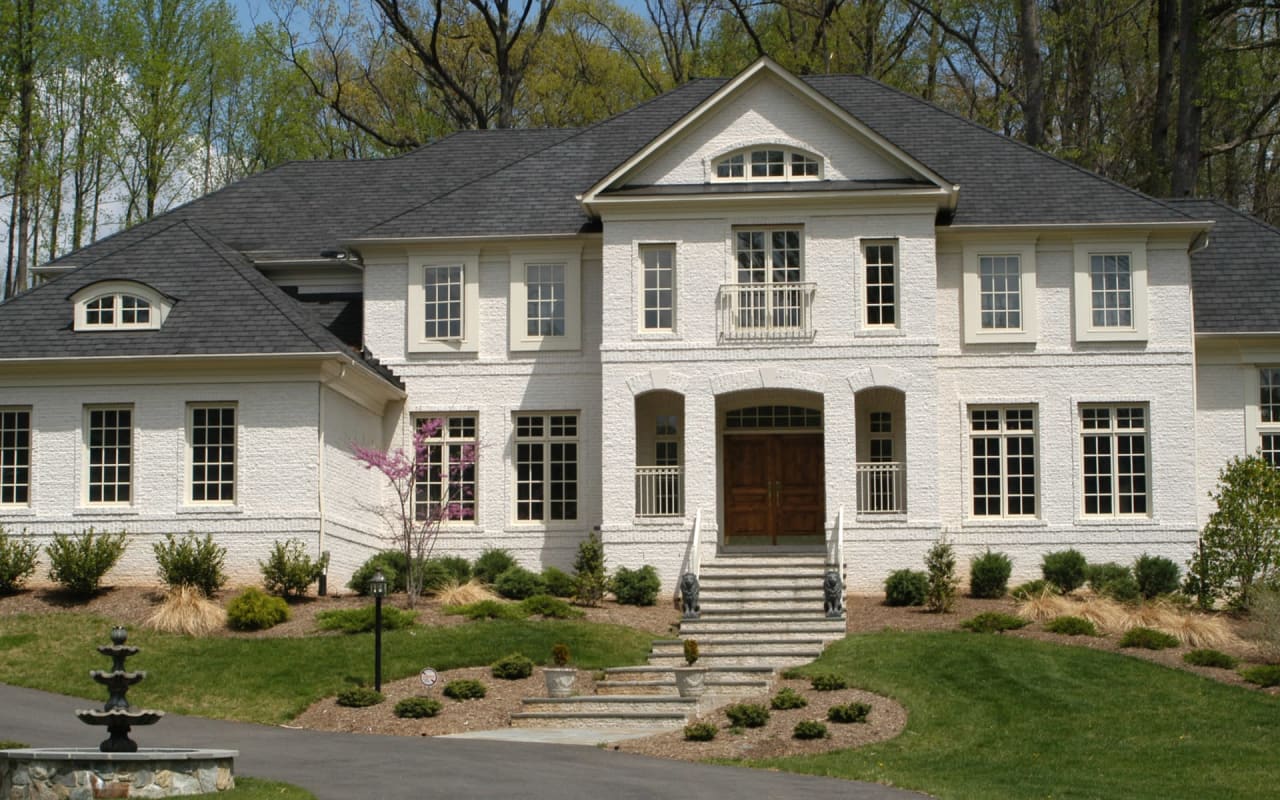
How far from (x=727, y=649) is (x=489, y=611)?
4158mm

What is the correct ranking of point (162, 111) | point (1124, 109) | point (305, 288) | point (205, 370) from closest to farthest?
1. point (205, 370)
2. point (305, 288)
3. point (162, 111)
4. point (1124, 109)

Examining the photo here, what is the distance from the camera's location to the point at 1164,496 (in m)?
31.3

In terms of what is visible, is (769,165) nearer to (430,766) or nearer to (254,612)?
(254,612)

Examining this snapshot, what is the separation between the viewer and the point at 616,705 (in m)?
22.6

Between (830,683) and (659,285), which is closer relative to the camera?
(830,683)

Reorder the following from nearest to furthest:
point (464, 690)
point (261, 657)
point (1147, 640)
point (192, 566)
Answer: point (464, 690) < point (261, 657) < point (1147, 640) < point (192, 566)

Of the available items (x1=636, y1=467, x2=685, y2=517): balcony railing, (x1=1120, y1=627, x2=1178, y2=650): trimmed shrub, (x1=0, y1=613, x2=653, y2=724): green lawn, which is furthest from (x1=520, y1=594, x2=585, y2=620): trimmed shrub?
(x1=1120, y1=627, x2=1178, y2=650): trimmed shrub

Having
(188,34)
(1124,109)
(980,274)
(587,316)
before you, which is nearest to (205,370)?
(587,316)

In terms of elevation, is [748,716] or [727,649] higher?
[727,649]

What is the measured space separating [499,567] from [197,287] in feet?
25.0

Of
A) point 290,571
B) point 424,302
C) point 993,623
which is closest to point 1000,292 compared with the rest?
point 993,623

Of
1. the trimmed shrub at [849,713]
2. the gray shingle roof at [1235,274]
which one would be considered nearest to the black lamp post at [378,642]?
the trimmed shrub at [849,713]

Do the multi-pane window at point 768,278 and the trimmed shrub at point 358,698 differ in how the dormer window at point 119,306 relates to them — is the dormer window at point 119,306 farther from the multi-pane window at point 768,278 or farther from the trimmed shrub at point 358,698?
the multi-pane window at point 768,278

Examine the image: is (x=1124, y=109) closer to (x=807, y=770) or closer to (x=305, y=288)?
(x=305, y=288)
